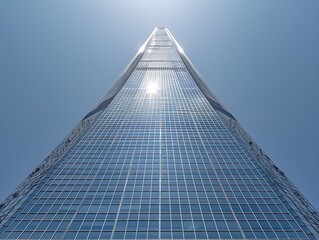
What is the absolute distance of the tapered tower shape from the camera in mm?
47094

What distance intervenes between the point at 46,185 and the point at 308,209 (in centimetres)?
4242

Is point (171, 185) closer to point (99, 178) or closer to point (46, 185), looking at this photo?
point (99, 178)

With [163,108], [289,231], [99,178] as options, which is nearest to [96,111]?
[163,108]

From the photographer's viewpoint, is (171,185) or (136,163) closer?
(171,185)

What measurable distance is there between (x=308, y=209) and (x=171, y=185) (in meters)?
22.2

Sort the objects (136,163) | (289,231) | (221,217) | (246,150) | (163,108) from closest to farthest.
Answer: (289,231) < (221,217) < (136,163) < (246,150) < (163,108)

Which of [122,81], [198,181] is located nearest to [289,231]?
[198,181]

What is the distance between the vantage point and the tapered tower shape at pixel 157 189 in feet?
155

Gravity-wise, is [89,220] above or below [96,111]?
above

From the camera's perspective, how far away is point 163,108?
111 m

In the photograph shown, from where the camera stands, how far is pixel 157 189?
192 ft

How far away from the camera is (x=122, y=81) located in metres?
149

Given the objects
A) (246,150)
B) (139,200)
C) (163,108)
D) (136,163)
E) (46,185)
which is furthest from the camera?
(163,108)

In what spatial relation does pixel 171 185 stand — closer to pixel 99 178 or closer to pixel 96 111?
pixel 99 178
